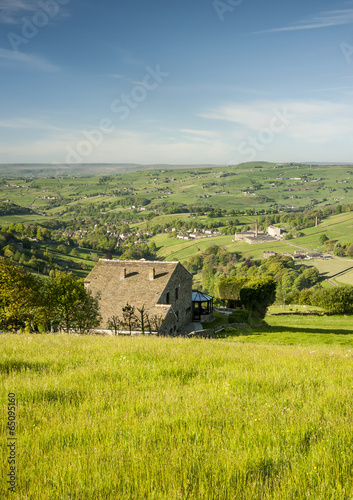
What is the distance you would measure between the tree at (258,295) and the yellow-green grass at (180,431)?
50852 mm

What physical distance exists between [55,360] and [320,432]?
684 centimetres

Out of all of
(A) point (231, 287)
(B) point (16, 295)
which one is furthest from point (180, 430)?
(A) point (231, 287)

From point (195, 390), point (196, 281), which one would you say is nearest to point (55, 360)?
point (195, 390)

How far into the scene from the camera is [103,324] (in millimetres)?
36625

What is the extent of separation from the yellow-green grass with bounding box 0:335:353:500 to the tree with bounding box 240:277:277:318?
50.9 meters

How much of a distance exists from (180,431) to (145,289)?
35026mm

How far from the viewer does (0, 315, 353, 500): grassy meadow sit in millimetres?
3732

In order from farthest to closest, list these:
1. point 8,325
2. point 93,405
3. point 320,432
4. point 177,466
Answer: point 8,325 < point 93,405 < point 320,432 < point 177,466

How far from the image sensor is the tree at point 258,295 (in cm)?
5834

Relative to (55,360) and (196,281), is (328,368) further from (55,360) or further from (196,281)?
(196,281)

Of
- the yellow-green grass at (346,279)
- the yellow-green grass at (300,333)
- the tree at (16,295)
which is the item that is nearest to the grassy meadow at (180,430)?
the yellow-green grass at (300,333)

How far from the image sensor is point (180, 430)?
16.3ft

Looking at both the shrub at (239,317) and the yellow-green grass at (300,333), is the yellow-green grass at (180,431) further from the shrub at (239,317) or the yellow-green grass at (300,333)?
the shrub at (239,317)

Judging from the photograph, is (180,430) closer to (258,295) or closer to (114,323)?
(114,323)
